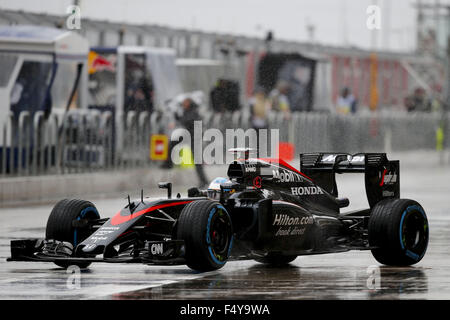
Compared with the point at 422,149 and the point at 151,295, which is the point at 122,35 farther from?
the point at 151,295

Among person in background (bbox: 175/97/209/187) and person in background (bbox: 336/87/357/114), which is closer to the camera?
person in background (bbox: 175/97/209/187)

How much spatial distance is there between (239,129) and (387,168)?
16099 millimetres

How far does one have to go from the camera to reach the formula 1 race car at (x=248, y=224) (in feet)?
35.0

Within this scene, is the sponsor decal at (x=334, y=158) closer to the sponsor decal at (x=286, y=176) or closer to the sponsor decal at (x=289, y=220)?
the sponsor decal at (x=286, y=176)

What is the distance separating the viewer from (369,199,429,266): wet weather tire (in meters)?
11.7

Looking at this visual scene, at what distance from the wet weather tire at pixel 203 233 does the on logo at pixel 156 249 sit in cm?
25

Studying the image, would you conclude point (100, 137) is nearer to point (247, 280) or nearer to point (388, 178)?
point (388, 178)

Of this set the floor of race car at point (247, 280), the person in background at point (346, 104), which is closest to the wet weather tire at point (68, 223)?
the floor of race car at point (247, 280)

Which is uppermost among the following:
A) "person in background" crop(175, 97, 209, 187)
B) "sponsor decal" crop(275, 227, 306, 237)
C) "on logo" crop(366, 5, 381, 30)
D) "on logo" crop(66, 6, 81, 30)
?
"on logo" crop(66, 6, 81, 30)

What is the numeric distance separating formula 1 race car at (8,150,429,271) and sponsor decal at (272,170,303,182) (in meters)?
0.01

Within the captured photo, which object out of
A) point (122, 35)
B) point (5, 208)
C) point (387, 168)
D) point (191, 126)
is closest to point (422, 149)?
point (122, 35)

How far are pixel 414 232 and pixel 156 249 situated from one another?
2953 mm

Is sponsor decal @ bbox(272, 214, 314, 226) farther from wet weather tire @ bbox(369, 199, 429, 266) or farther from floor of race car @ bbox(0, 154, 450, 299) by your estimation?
wet weather tire @ bbox(369, 199, 429, 266)

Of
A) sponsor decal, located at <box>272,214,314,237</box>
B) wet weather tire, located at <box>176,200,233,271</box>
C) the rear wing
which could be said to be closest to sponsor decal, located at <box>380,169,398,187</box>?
the rear wing
